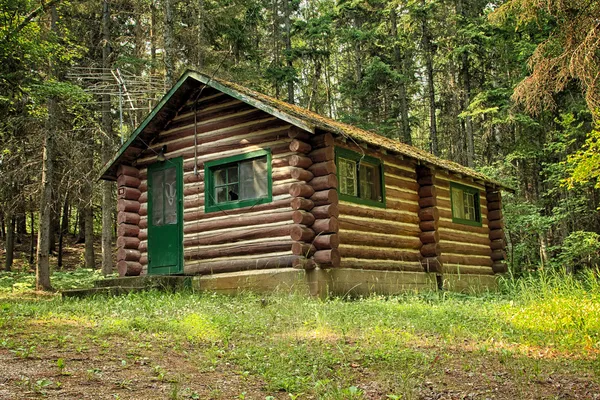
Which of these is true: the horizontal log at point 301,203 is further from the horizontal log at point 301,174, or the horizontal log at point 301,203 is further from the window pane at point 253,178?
the window pane at point 253,178

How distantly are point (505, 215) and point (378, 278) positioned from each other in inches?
443

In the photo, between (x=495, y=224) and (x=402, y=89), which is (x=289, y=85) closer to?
(x=402, y=89)

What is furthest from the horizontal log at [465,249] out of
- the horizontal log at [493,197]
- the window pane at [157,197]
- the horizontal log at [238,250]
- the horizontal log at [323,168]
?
the window pane at [157,197]

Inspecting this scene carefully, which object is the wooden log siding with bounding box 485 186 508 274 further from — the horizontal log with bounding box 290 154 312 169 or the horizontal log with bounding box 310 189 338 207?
the horizontal log with bounding box 290 154 312 169

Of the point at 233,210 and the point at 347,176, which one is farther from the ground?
the point at 347,176

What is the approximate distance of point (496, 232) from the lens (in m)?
19.1

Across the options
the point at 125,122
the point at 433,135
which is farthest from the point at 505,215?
the point at 125,122

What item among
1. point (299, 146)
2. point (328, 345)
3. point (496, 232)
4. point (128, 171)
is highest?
point (128, 171)

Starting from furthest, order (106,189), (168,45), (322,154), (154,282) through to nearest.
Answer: (106,189), (168,45), (154,282), (322,154)

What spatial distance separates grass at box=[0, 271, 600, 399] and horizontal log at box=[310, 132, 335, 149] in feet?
11.7

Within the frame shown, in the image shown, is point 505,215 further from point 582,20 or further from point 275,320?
point 275,320

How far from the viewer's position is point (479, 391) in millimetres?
5590

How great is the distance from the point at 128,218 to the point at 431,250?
316 inches

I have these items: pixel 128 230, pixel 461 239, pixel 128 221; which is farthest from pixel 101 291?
pixel 461 239
